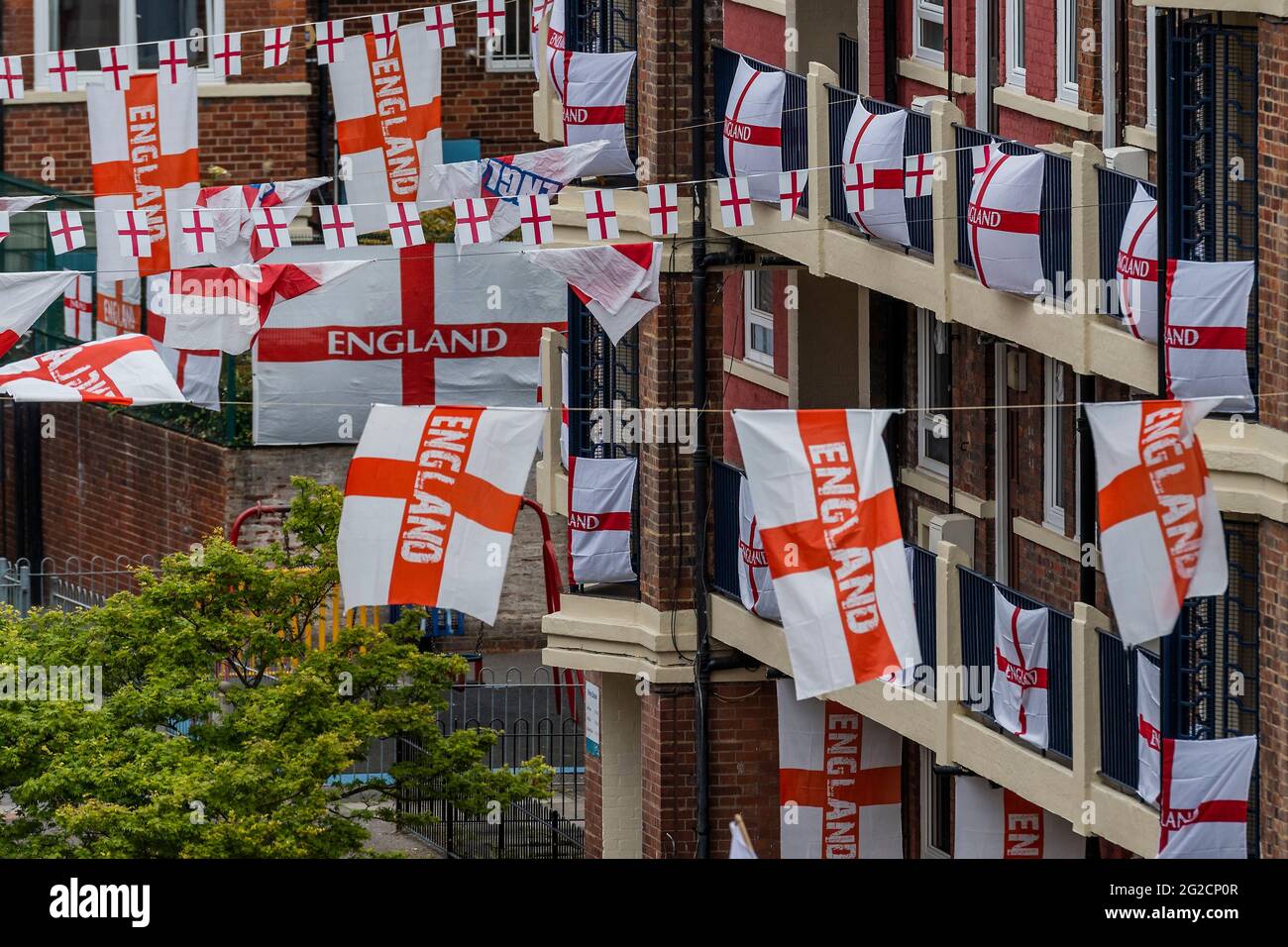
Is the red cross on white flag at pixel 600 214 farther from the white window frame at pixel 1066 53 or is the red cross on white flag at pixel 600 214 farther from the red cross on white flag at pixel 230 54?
the white window frame at pixel 1066 53

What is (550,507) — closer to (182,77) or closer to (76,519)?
(182,77)

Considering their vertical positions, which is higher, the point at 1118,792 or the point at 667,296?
the point at 667,296

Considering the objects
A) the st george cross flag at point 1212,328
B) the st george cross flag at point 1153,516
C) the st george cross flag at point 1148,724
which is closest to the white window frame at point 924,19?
the st george cross flag at point 1212,328

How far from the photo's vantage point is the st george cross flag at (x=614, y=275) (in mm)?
25031

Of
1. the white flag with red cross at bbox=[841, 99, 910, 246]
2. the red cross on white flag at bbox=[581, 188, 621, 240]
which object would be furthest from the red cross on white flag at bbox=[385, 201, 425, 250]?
the white flag with red cross at bbox=[841, 99, 910, 246]

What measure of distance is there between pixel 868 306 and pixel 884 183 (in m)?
3.49

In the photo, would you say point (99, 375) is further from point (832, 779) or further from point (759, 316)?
point (759, 316)

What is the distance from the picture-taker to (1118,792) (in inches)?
843

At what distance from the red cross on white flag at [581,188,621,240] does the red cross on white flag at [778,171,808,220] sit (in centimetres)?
191

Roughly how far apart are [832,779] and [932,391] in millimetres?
3372

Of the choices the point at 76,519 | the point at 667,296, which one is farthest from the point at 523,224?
the point at 76,519

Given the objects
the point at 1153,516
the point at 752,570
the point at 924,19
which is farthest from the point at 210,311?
the point at 1153,516

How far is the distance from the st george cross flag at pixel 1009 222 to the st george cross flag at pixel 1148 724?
10.0ft

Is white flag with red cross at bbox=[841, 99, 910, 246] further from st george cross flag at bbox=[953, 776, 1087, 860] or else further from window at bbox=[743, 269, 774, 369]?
window at bbox=[743, 269, 774, 369]
